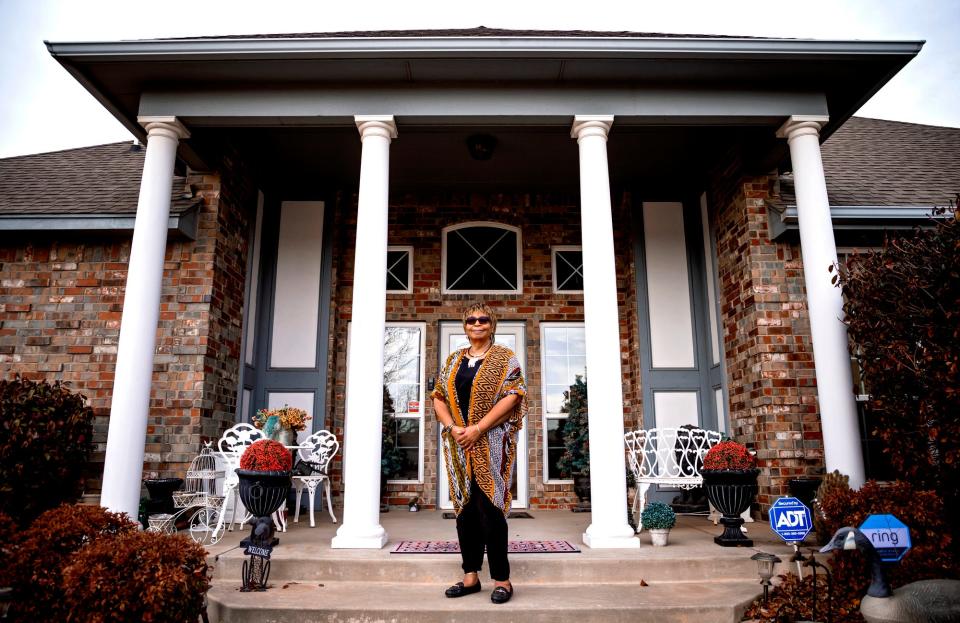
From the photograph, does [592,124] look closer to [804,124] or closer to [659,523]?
[804,124]

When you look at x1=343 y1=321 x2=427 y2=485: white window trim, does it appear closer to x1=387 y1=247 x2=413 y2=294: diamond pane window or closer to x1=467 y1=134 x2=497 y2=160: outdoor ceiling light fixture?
x1=387 y1=247 x2=413 y2=294: diamond pane window

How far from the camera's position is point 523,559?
369cm

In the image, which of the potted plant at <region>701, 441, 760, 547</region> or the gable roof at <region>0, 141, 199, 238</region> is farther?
the gable roof at <region>0, 141, 199, 238</region>

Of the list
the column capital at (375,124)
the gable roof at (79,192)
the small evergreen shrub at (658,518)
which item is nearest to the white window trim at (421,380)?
the gable roof at (79,192)

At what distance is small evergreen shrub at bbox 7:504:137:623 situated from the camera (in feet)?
9.02

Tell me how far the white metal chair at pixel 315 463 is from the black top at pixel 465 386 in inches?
105

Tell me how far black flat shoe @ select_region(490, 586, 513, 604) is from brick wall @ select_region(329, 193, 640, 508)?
364 centimetres

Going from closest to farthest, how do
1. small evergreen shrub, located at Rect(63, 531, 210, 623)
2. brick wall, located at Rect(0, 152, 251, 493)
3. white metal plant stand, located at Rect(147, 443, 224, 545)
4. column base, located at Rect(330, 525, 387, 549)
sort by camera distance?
1. small evergreen shrub, located at Rect(63, 531, 210, 623)
2. column base, located at Rect(330, 525, 387, 549)
3. white metal plant stand, located at Rect(147, 443, 224, 545)
4. brick wall, located at Rect(0, 152, 251, 493)

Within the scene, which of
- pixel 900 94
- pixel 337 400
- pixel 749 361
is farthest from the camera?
pixel 900 94

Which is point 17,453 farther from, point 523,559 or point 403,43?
point 403,43

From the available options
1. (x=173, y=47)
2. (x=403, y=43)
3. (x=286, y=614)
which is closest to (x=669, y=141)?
(x=403, y=43)

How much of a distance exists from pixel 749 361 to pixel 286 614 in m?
4.52

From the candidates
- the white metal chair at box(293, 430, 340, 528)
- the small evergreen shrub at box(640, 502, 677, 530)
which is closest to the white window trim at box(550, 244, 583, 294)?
the white metal chair at box(293, 430, 340, 528)

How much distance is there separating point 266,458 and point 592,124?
3546 mm
